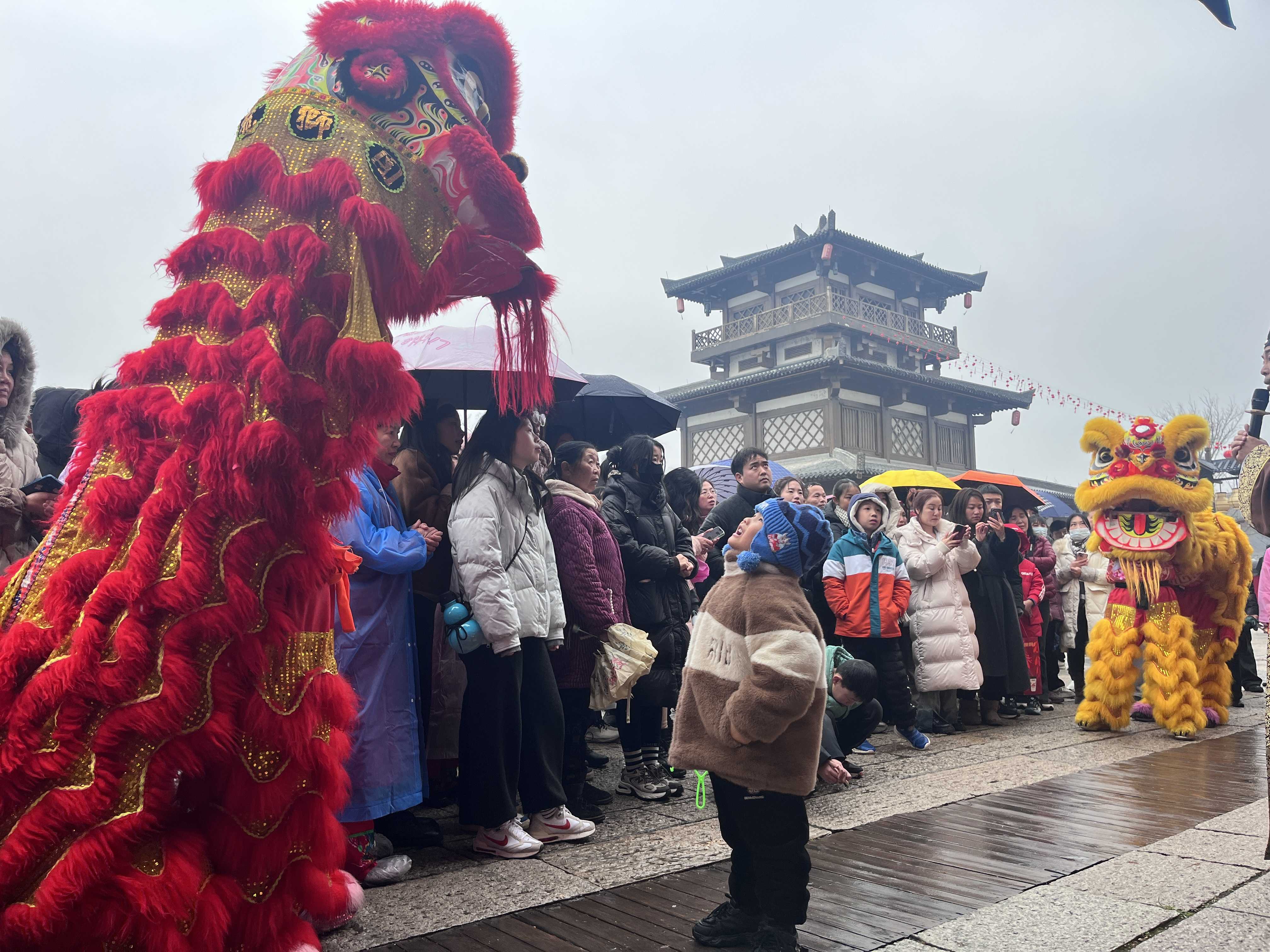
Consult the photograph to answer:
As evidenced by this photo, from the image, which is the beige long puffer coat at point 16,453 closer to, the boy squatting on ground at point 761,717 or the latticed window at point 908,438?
the boy squatting on ground at point 761,717

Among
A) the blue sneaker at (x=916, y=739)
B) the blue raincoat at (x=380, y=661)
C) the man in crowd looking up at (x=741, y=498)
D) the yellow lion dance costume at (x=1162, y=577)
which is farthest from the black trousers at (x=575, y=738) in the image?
the yellow lion dance costume at (x=1162, y=577)

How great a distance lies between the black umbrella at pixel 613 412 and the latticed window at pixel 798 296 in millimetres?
18520

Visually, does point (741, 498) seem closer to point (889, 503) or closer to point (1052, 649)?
point (889, 503)

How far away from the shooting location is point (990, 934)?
→ 2781 millimetres

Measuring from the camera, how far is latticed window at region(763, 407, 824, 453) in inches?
917

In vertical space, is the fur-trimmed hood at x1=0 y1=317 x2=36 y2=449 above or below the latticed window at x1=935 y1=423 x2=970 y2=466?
below

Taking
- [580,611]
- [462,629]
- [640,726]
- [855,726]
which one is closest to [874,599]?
[855,726]

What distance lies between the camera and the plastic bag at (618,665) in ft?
13.7

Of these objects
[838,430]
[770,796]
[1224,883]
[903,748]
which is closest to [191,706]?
[770,796]

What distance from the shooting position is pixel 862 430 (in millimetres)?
23594

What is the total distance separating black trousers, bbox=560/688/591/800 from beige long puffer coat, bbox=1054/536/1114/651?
518 centimetres

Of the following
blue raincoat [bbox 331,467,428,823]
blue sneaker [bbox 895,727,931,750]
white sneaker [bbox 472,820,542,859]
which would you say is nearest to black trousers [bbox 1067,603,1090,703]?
blue sneaker [bbox 895,727,931,750]

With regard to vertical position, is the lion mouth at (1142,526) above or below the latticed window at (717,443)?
below

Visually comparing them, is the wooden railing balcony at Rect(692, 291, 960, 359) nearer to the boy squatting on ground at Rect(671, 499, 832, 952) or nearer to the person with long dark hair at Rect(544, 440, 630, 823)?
the person with long dark hair at Rect(544, 440, 630, 823)
